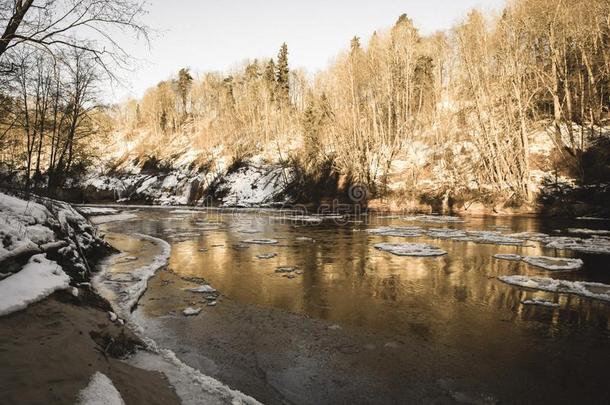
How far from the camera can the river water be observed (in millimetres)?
4949

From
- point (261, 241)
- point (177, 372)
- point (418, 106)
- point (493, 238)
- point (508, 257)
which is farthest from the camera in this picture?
point (418, 106)

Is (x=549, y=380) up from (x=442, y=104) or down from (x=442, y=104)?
down

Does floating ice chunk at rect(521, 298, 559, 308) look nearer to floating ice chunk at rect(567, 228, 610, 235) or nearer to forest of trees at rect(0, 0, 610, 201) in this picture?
forest of trees at rect(0, 0, 610, 201)

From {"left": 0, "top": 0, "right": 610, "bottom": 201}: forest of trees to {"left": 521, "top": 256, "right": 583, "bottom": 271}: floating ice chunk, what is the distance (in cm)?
1276

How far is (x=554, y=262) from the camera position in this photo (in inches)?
475

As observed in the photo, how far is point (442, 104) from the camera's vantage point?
159 feet

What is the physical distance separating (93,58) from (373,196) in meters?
35.8

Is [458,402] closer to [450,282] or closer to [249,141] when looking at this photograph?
[450,282]

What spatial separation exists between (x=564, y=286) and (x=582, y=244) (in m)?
7.52

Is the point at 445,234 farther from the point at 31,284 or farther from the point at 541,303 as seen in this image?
the point at 31,284

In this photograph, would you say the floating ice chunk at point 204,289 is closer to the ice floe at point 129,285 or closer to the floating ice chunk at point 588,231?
the ice floe at point 129,285

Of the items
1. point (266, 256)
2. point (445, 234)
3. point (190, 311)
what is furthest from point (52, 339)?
point (445, 234)

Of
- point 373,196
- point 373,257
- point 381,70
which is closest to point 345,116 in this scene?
point 381,70

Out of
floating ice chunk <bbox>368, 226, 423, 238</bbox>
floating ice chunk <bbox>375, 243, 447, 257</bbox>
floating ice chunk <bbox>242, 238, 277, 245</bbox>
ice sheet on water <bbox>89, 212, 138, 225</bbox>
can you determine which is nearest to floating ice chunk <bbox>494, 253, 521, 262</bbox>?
floating ice chunk <bbox>375, 243, 447, 257</bbox>
